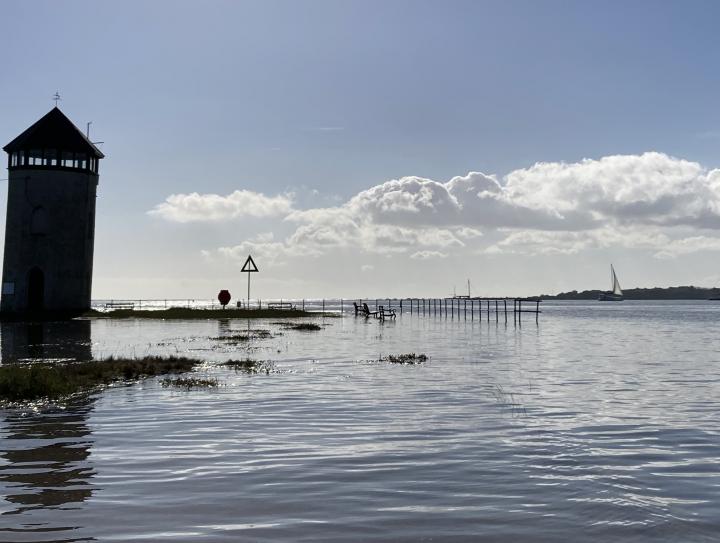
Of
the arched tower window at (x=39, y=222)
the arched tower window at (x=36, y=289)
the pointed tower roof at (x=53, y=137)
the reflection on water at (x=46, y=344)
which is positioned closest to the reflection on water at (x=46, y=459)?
the reflection on water at (x=46, y=344)

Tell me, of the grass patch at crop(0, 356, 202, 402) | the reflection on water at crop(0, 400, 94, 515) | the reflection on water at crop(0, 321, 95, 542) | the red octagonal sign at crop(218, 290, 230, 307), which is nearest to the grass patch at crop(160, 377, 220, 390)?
the grass patch at crop(0, 356, 202, 402)

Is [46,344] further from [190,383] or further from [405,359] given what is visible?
[405,359]

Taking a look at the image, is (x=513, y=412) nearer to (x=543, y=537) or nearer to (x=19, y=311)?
(x=543, y=537)

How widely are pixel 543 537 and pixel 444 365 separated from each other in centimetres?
2036

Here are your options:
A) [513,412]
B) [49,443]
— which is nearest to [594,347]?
[513,412]

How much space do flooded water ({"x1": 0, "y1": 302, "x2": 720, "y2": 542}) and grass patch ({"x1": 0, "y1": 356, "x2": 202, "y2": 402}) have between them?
113 centimetres

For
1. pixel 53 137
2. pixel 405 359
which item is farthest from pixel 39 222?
pixel 405 359

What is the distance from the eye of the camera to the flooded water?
7.59 m

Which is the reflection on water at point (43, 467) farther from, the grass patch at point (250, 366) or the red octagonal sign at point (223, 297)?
the red octagonal sign at point (223, 297)

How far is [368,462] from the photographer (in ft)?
34.9

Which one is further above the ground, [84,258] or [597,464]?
[84,258]

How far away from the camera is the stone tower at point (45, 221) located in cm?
5694

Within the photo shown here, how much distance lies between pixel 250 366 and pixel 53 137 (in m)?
43.2

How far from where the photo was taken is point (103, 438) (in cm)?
1209
